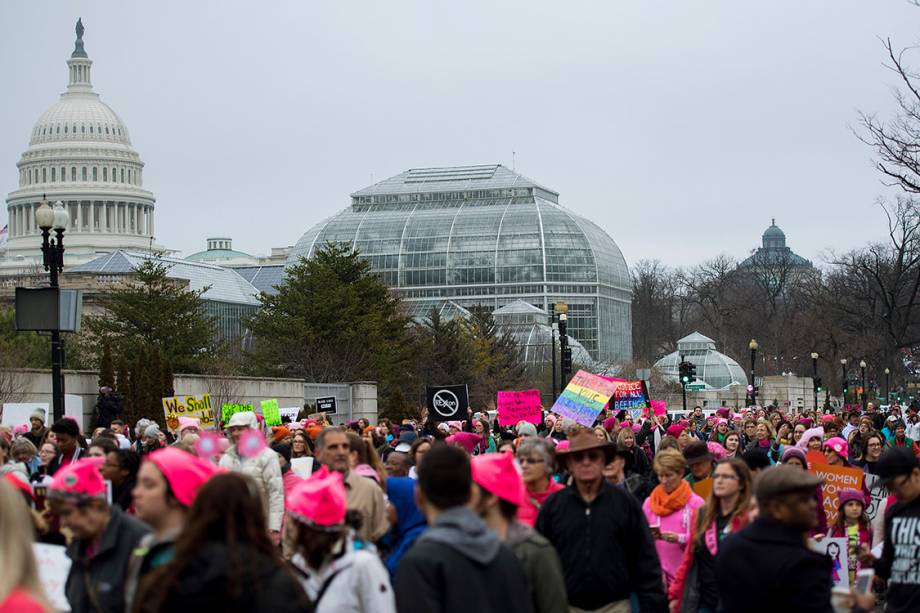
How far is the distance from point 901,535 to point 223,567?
425 cm

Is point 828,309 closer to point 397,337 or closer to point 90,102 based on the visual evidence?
point 397,337

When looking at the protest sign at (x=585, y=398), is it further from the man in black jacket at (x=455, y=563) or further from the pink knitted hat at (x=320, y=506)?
the man in black jacket at (x=455, y=563)

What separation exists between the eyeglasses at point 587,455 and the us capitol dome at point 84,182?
163405mm

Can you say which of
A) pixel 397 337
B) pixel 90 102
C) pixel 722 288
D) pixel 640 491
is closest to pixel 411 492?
pixel 640 491

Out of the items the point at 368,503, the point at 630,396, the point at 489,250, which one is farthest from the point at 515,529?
the point at 489,250

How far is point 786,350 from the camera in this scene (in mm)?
129125

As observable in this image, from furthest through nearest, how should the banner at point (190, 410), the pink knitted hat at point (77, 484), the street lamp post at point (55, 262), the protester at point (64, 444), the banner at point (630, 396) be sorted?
the banner at point (630, 396) → the banner at point (190, 410) → the street lamp post at point (55, 262) → the protester at point (64, 444) → the pink knitted hat at point (77, 484)

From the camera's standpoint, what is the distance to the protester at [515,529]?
7.68 m

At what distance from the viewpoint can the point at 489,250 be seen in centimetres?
12781

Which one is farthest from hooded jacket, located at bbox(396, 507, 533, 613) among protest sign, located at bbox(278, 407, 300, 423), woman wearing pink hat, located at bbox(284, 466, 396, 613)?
protest sign, located at bbox(278, 407, 300, 423)

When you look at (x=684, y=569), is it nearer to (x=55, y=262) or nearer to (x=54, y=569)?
(x=54, y=569)

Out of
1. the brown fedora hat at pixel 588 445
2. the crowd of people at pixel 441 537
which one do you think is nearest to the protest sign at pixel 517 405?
the crowd of people at pixel 441 537

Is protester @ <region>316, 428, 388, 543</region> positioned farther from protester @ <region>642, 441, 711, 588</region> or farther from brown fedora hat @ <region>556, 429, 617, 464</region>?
protester @ <region>642, 441, 711, 588</region>

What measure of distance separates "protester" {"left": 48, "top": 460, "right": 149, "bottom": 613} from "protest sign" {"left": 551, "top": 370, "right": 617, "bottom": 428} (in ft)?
57.5
